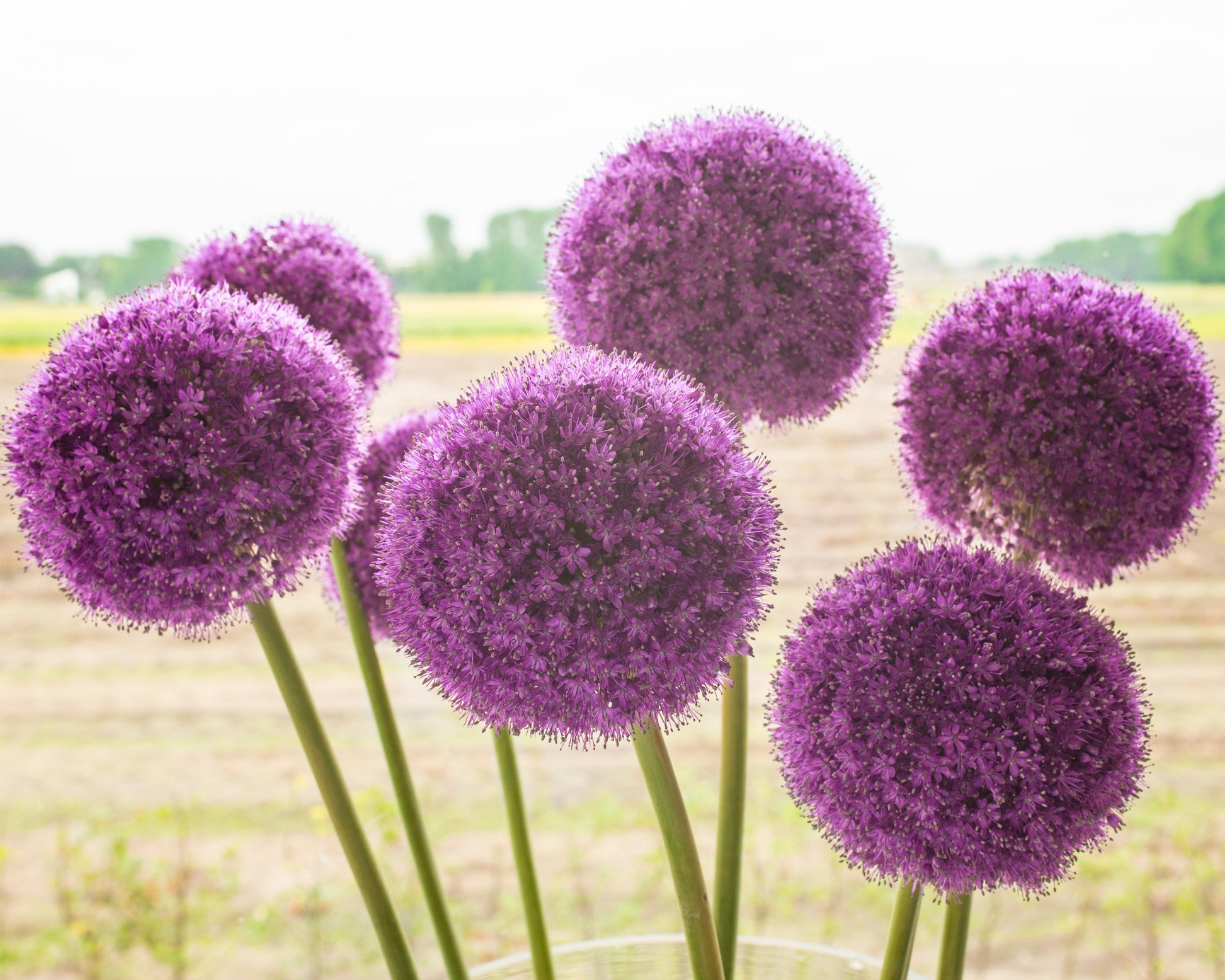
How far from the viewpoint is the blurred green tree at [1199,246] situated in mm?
2191

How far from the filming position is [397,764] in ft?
3.05

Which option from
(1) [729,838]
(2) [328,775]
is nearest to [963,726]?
(1) [729,838]

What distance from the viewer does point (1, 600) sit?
2.46 m

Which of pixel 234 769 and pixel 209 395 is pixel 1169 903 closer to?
pixel 234 769

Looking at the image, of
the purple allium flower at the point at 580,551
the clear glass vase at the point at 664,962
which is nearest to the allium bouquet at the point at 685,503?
the purple allium flower at the point at 580,551

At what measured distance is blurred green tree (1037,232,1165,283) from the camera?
949 mm

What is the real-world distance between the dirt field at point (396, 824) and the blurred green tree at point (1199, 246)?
0.99ft

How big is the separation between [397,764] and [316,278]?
42cm

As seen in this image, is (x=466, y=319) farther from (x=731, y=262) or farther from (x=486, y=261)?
(x=731, y=262)

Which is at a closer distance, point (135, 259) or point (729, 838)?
point (729, 838)

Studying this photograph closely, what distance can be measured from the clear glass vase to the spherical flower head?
0.36 m

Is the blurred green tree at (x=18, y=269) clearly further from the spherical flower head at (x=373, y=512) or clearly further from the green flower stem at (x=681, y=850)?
the green flower stem at (x=681, y=850)

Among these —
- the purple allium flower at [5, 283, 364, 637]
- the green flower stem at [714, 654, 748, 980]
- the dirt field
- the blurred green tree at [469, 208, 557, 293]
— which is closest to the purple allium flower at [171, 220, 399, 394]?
the purple allium flower at [5, 283, 364, 637]

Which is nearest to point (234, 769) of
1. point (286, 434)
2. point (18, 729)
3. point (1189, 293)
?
point (18, 729)
